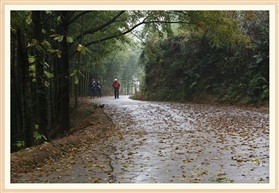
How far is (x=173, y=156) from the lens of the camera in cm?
604

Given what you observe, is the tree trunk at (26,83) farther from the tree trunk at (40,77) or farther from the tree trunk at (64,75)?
the tree trunk at (64,75)

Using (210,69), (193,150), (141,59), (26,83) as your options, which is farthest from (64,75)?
(141,59)

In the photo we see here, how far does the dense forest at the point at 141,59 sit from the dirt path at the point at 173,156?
1732 mm

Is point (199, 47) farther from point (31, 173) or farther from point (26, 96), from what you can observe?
point (31, 173)

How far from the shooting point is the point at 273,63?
16.2ft

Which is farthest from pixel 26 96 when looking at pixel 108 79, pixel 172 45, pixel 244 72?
pixel 108 79

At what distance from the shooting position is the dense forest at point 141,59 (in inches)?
279

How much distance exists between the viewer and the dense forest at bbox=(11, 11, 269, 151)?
708 cm

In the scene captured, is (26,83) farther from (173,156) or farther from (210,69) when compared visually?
(210,69)

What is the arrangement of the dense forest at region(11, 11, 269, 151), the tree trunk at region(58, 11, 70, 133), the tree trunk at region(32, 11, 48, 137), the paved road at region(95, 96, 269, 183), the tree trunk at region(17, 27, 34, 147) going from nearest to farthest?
the paved road at region(95, 96, 269, 183), the tree trunk at region(17, 27, 34, 147), the dense forest at region(11, 11, 269, 151), the tree trunk at region(32, 11, 48, 137), the tree trunk at region(58, 11, 70, 133)

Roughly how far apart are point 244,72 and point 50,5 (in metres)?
13.8

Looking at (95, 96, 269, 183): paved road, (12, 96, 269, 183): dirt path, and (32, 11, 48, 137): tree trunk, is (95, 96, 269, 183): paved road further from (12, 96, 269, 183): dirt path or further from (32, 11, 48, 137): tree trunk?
(32, 11, 48, 137): tree trunk

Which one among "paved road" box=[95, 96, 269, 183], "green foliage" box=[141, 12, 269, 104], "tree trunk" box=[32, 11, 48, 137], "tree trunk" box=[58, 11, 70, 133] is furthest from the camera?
"green foliage" box=[141, 12, 269, 104]

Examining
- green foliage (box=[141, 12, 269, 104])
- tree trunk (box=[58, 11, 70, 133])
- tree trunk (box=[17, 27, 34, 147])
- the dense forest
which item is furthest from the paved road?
A: green foliage (box=[141, 12, 269, 104])
